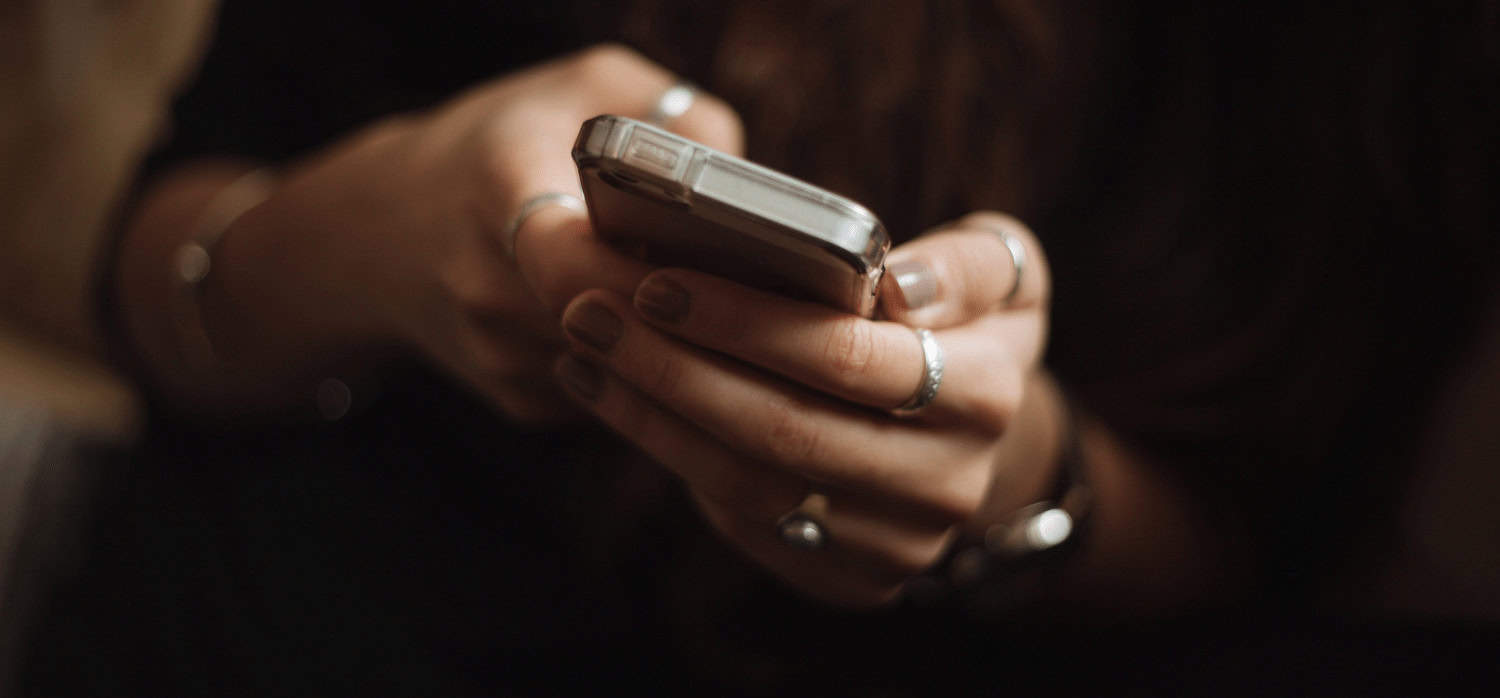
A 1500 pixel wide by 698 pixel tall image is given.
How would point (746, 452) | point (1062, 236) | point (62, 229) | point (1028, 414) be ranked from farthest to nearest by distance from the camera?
point (62, 229)
point (1062, 236)
point (1028, 414)
point (746, 452)

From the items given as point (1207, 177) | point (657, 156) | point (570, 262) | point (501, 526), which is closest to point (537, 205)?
point (570, 262)

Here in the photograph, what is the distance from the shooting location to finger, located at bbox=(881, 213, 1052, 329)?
1.16 ft

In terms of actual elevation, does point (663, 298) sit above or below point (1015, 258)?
below

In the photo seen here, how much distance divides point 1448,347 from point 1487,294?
0.05 metres

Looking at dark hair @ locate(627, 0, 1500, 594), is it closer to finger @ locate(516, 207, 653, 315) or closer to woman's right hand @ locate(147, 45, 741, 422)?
woman's right hand @ locate(147, 45, 741, 422)

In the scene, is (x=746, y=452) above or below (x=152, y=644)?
above

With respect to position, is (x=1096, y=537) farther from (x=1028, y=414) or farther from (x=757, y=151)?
(x=757, y=151)

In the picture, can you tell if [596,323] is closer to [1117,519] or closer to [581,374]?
[581,374]

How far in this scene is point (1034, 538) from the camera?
23.0 inches

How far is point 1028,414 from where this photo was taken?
55 centimetres

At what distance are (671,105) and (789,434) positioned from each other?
22cm

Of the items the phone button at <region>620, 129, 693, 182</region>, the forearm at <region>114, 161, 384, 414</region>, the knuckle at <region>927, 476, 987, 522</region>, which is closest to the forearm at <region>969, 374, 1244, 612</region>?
the knuckle at <region>927, 476, 987, 522</region>

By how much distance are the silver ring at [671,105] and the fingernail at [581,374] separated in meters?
0.16

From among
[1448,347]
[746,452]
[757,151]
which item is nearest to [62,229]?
[757,151]
